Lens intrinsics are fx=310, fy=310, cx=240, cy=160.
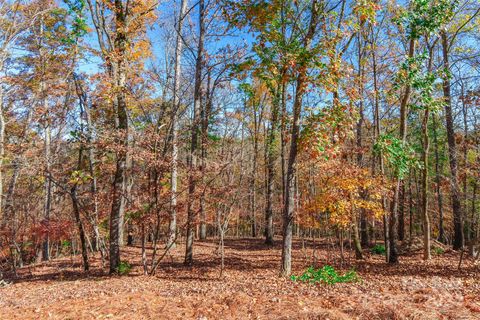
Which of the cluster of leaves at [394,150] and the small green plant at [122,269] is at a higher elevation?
the cluster of leaves at [394,150]

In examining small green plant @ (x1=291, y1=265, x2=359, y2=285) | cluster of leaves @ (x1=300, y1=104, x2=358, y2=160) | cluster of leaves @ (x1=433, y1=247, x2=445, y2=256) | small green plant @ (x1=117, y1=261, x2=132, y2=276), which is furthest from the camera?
cluster of leaves @ (x1=433, y1=247, x2=445, y2=256)

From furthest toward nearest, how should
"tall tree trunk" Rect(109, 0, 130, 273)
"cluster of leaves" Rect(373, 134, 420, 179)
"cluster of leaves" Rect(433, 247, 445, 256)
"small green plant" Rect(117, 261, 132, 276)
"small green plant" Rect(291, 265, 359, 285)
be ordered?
"cluster of leaves" Rect(433, 247, 445, 256) → "small green plant" Rect(117, 261, 132, 276) → "tall tree trunk" Rect(109, 0, 130, 273) → "small green plant" Rect(291, 265, 359, 285) → "cluster of leaves" Rect(373, 134, 420, 179)

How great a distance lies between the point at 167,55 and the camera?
18406 millimetres

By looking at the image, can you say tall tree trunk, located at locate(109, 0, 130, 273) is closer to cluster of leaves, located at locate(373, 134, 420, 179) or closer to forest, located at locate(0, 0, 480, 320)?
forest, located at locate(0, 0, 480, 320)

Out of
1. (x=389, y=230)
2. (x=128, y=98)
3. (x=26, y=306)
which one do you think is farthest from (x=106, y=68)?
(x=389, y=230)

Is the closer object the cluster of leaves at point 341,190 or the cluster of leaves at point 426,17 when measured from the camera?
the cluster of leaves at point 426,17

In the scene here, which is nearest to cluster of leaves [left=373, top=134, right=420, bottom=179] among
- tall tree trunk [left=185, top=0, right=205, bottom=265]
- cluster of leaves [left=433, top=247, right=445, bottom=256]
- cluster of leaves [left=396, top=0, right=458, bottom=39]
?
cluster of leaves [left=396, top=0, right=458, bottom=39]

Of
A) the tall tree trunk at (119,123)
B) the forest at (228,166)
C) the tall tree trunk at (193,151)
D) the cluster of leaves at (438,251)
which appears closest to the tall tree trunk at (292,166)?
the forest at (228,166)

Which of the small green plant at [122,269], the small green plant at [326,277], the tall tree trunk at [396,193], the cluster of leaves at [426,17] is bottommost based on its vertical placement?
the small green plant at [122,269]

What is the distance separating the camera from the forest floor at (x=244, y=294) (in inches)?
209

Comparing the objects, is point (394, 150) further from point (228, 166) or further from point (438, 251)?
point (438, 251)

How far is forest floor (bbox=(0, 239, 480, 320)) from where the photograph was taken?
17.4 feet

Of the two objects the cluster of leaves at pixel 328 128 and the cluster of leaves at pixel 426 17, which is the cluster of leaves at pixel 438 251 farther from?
the cluster of leaves at pixel 426 17

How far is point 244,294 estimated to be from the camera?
21.6 feet
